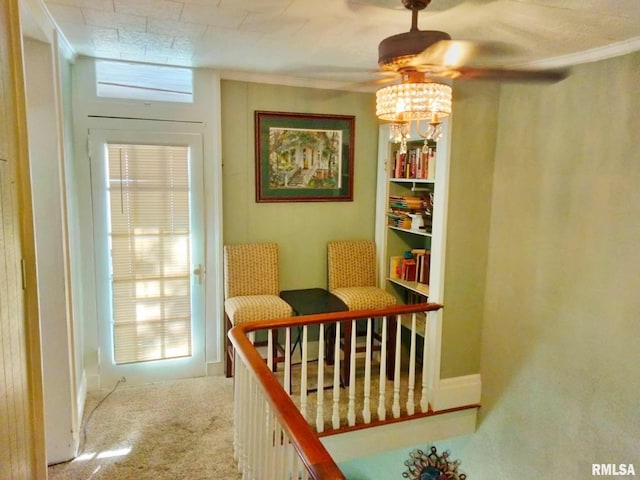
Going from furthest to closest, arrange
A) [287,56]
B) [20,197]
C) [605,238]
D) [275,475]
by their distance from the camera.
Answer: [287,56], [605,238], [275,475], [20,197]

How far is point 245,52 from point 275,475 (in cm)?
240

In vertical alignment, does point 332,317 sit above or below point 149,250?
below

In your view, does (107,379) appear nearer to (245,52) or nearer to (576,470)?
(245,52)

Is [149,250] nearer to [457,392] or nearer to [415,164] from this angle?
[415,164]

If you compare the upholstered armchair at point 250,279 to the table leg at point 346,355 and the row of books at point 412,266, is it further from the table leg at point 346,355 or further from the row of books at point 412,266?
the row of books at point 412,266

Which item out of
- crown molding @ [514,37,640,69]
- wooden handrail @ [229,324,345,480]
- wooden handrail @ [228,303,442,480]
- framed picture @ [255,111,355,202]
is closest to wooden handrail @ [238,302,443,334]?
wooden handrail @ [228,303,442,480]

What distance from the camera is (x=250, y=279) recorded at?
12.0ft

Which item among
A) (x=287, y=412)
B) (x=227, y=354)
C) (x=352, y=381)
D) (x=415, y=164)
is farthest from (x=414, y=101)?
(x=227, y=354)

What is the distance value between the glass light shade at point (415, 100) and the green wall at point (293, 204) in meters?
2.10

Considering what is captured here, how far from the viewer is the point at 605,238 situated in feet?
8.29

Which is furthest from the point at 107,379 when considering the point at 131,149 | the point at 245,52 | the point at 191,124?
the point at 245,52

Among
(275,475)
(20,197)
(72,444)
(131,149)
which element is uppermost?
(131,149)

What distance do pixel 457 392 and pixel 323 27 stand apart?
8.70 feet

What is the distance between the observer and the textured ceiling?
198 cm
